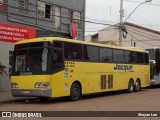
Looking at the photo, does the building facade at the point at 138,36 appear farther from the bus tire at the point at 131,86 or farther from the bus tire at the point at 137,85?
the bus tire at the point at 131,86

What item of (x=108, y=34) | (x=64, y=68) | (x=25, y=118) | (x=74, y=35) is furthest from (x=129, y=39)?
(x=25, y=118)

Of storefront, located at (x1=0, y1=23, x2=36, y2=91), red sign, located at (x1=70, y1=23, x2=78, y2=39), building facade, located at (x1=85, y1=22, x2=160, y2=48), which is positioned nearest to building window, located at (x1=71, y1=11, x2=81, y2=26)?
red sign, located at (x1=70, y1=23, x2=78, y2=39)

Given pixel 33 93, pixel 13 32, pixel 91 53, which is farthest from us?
pixel 13 32

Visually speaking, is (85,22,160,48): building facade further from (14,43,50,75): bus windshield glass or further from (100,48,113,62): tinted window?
(14,43,50,75): bus windshield glass

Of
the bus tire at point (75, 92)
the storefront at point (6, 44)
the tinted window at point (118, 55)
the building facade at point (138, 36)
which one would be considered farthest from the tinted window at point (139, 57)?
the building facade at point (138, 36)

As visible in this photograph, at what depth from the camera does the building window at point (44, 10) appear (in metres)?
28.5

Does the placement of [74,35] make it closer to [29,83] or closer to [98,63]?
[98,63]

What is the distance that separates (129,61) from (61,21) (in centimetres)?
686

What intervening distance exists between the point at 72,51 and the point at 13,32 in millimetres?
6721

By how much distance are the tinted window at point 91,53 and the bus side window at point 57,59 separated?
7.93ft

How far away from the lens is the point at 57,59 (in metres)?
18.7

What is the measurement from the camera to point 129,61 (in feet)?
87.2


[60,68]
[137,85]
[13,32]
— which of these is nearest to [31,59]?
[60,68]

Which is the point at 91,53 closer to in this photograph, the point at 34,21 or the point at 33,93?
the point at 33,93
